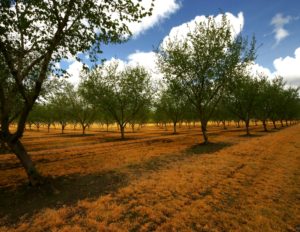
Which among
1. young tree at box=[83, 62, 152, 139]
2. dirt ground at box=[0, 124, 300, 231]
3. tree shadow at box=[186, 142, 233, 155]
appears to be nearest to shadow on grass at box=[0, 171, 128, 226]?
dirt ground at box=[0, 124, 300, 231]

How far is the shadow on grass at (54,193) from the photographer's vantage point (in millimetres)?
9148

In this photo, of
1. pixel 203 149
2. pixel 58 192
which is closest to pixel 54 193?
pixel 58 192

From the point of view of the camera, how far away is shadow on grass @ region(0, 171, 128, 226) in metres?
9.15

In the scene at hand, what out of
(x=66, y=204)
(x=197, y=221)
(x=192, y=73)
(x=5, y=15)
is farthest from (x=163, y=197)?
(x=192, y=73)

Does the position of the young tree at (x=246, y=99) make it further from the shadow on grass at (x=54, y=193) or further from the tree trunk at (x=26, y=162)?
the tree trunk at (x=26, y=162)

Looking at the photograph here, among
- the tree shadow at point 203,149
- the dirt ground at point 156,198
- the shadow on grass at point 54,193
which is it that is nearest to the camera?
the dirt ground at point 156,198

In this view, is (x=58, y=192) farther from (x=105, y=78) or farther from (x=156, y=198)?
(x=105, y=78)

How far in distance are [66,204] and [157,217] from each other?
4.09m

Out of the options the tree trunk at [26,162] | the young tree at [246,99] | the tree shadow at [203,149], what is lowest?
the tree shadow at [203,149]

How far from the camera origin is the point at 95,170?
15.7 metres

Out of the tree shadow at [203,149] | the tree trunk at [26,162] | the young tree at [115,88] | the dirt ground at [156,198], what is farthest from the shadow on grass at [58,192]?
the young tree at [115,88]

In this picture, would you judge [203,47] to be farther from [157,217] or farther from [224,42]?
[157,217]

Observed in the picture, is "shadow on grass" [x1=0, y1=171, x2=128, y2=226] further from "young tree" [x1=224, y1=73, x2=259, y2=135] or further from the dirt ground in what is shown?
"young tree" [x1=224, y1=73, x2=259, y2=135]

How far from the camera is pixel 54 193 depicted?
10922 mm
